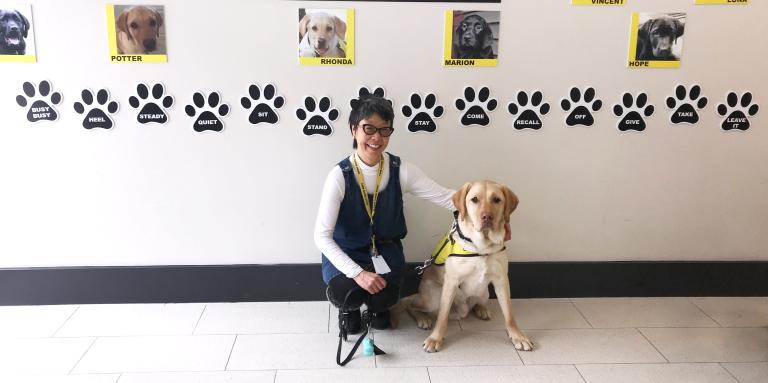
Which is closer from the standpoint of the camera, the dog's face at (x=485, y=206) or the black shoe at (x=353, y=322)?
the dog's face at (x=485, y=206)

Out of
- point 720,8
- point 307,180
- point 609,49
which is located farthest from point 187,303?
point 720,8

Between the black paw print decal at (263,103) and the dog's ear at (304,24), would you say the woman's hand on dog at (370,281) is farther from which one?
the dog's ear at (304,24)

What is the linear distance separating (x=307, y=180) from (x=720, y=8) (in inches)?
89.7

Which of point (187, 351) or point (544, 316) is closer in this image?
point (187, 351)

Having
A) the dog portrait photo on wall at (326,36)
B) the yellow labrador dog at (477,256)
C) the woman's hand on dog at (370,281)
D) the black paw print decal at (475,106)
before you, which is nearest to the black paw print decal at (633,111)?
the black paw print decal at (475,106)

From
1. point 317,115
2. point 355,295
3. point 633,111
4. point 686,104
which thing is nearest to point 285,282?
point 355,295

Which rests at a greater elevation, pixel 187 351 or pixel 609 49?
pixel 609 49

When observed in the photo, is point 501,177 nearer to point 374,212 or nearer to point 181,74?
point 374,212

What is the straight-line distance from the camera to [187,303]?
9.84 feet

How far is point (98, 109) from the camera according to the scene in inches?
109

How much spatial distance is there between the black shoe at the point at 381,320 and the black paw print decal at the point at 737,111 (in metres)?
2.04

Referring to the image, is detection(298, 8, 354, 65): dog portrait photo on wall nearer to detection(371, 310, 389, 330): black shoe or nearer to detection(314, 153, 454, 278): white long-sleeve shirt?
detection(314, 153, 454, 278): white long-sleeve shirt

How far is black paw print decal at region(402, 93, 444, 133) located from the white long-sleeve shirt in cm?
28

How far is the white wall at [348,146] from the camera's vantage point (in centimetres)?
275
